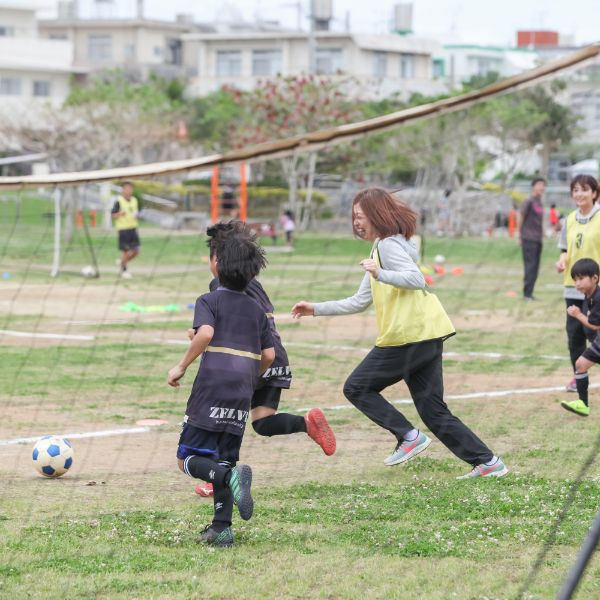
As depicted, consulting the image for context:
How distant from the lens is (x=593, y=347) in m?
8.73

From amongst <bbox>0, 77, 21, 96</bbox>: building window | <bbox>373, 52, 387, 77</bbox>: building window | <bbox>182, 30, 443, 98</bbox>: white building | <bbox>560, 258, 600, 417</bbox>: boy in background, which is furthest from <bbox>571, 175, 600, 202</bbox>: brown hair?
<bbox>373, 52, 387, 77</bbox>: building window

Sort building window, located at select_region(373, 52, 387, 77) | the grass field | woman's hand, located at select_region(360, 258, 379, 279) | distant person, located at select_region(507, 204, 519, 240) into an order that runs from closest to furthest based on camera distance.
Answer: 1. the grass field
2. woman's hand, located at select_region(360, 258, 379, 279)
3. distant person, located at select_region(507, 204, 519, 240)
4. building window, located at select_region(373, 52, 387, 77)

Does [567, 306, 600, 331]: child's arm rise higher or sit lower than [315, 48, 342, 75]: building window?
lower

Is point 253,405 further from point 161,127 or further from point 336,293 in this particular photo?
point 161,127

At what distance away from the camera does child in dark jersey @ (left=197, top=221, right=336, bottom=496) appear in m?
6.64

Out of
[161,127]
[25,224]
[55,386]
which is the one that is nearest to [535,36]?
[161,127]

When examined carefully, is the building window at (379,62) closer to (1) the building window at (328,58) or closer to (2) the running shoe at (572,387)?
(1) the building window at (328,58)

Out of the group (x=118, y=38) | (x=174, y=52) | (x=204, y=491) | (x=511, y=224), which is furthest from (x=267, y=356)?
(x=174, y=52)

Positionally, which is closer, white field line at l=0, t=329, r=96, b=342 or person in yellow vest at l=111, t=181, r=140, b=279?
white field line at l=0, t=329, r=96, b=342

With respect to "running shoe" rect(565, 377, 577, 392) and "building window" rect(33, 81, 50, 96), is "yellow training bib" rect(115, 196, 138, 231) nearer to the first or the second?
"running shoe" rect(565, 377, 577, 392)

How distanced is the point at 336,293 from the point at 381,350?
12.5m

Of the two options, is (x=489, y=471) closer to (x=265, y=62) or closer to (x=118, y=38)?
(x=265, y=62)

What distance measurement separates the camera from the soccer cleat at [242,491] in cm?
570

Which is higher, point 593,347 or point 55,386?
point 593,347
